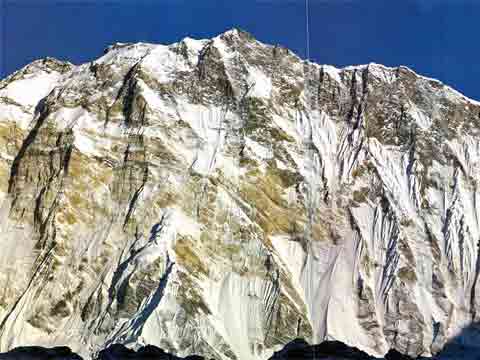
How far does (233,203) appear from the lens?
8188 cm

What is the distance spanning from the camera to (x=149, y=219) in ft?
263

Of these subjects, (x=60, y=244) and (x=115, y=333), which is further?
(x=60, y=244)

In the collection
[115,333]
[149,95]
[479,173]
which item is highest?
[149,95]

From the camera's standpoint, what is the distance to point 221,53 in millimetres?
92375

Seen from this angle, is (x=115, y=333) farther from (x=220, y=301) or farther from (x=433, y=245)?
(x=433, y=245)

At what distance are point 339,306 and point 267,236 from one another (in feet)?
30.4

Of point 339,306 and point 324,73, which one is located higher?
point 324,73

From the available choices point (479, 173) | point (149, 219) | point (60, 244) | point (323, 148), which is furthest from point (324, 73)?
point (60, 244)

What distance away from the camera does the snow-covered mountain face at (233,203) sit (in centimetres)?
7394

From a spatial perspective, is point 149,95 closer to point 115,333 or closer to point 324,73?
point 324,73

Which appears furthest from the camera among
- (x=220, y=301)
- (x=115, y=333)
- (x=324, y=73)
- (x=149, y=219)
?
(x=324, y=73)

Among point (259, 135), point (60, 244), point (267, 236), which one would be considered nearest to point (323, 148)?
point (259, 135)

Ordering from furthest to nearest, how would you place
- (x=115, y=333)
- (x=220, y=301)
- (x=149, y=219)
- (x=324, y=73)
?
(x=324, y=73), (x=149, y=219), (x=220, y=301), (x=115, y=333)

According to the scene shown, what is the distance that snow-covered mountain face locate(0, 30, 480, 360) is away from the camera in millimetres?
73938
